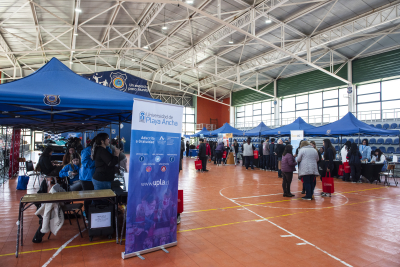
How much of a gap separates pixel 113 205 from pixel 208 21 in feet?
38.4

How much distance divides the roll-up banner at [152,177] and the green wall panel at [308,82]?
17.0 meters

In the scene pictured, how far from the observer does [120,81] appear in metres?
4.83

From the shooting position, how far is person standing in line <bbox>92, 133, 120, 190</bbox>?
378cm

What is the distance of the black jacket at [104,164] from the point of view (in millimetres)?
3768

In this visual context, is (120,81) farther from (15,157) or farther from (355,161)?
(355,161)

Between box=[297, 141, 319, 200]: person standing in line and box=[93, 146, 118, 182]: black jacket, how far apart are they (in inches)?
171

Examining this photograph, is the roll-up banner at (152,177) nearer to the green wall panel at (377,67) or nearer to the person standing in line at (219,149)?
the person standing in line at (219,149)

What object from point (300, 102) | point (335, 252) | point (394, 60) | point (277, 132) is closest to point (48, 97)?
point (335, 252)

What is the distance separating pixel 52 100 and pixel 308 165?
211 inches

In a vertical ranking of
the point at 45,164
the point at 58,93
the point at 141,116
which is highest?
the point at 58,93

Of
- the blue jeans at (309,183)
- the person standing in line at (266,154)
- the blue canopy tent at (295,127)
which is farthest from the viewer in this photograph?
the person standing in line at (266,154)

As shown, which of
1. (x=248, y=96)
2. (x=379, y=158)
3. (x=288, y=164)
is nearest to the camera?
(x=288, y=164)

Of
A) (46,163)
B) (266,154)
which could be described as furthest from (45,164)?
(266,154)

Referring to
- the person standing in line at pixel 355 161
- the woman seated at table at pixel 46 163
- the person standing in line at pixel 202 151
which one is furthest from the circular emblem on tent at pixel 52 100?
the person standing in line at pixel 355 161
